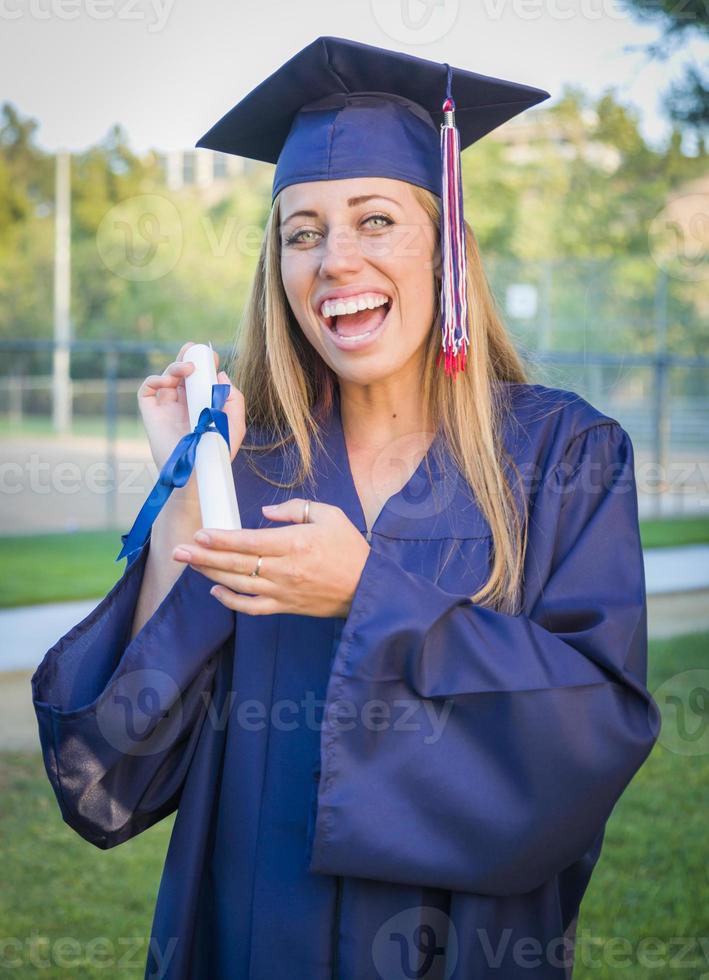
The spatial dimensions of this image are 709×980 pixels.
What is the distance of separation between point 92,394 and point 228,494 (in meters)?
27.4

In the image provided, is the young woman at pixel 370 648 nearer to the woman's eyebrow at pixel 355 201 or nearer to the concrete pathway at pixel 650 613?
the woman's eyebrow at pixel 355 201

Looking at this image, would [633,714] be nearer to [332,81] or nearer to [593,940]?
[332,81]

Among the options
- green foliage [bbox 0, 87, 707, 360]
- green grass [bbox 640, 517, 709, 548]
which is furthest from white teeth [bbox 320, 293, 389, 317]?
green foliage [bbox 0, 87, 707, 360]

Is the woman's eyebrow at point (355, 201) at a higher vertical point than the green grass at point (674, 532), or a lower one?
higher

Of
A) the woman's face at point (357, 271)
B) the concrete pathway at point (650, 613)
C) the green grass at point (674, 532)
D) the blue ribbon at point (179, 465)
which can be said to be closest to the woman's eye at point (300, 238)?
the woman's face at point (357, 271)

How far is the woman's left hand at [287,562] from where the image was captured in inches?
60.7

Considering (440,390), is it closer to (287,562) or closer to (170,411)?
(170,411)

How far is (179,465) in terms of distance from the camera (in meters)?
1.77

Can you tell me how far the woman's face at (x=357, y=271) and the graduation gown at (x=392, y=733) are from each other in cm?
23

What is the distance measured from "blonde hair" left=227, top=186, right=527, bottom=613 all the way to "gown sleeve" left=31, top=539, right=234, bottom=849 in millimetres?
350

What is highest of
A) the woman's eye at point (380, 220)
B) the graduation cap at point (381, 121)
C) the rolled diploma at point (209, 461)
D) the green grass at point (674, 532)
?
the graduation cap at point (381, 121)

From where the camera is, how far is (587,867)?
196 centimetres

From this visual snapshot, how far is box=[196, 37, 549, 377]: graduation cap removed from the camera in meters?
2.05

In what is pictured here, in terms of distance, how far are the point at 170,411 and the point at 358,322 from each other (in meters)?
0.40
